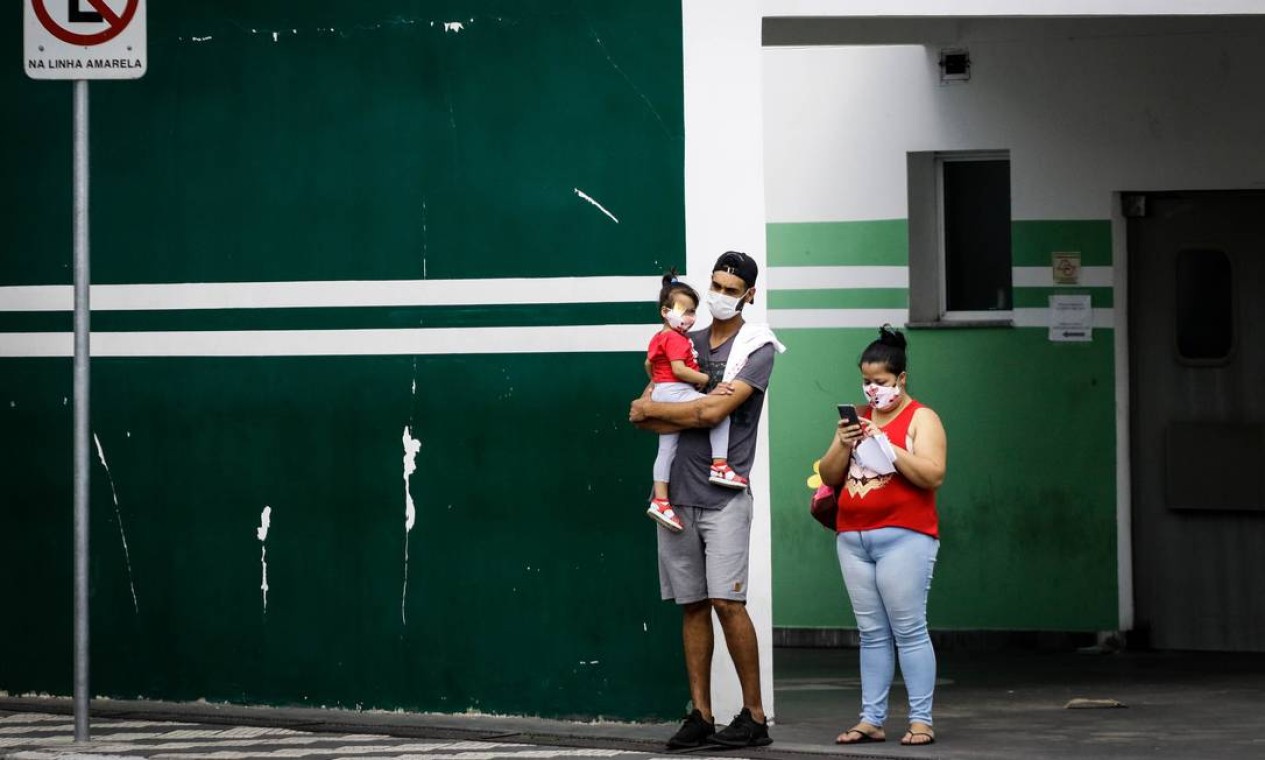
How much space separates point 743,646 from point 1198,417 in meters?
4.94

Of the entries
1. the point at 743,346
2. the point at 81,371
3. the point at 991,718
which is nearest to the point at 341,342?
the point at 81,371

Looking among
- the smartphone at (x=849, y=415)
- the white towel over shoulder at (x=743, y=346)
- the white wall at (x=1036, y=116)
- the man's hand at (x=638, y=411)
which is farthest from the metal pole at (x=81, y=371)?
the white wall at (x=1036, y=116)

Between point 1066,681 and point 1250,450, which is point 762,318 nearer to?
point 1066,681

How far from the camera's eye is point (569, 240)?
9812mm

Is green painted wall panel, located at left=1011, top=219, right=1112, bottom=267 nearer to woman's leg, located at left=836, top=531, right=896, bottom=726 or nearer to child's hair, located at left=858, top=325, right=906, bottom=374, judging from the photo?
child's hair, located at left=858, top=325, right=906, bottom=374

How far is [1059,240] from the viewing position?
1320cm

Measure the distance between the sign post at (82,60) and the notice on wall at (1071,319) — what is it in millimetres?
6343

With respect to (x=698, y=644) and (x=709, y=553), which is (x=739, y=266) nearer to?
(x=709, y=553)

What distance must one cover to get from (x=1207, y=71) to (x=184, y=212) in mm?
6081

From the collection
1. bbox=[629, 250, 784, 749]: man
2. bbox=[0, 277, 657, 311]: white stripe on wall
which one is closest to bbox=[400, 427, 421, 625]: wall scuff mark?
bbox=[0, 277, 657, 311]: white stripe on wall

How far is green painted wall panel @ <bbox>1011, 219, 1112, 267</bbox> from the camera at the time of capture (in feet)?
43.1

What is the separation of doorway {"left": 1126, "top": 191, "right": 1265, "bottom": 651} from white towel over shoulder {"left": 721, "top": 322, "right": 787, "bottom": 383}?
4693 mm

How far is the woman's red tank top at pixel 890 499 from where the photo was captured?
9016mm

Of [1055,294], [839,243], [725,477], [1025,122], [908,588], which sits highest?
[1025,122]
